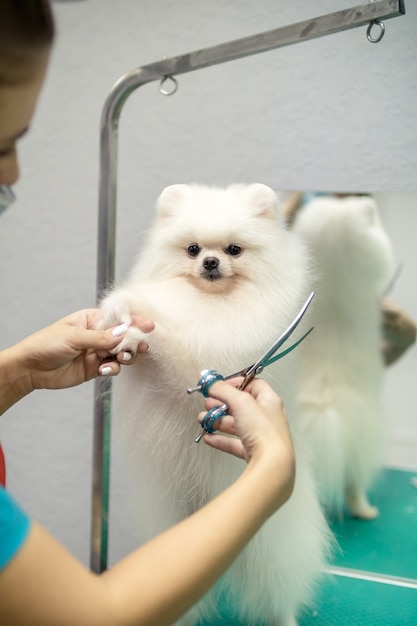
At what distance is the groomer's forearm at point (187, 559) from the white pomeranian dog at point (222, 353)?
27 cm

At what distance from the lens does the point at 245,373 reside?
660mm

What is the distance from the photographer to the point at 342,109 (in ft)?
3.12

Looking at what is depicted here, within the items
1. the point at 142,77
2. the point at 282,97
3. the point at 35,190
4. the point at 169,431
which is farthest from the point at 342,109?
the point at 35,190

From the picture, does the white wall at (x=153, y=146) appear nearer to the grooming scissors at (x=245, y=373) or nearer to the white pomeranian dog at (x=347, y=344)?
the white pomeranian dog at (x=347, y=344)

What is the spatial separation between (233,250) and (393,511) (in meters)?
0.47

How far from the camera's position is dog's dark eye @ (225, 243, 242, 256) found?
758 millimetres

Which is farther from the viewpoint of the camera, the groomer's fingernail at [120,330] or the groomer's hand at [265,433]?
the groomer's fingernail at [120,330]

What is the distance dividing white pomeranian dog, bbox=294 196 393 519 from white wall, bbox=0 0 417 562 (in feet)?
0.12

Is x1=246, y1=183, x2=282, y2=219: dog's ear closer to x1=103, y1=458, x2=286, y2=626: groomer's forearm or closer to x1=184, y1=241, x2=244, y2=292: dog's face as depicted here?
x1=184, y1=241, x2=244, y2=292: dog's face

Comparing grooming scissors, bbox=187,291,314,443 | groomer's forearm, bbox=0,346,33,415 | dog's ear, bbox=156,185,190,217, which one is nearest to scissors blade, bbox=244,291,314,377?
grooming scissors, bbox=187,291,314,443

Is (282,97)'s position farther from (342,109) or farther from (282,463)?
(282,463)

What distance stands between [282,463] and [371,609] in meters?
0.43

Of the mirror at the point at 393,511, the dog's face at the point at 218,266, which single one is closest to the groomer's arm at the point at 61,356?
the dog's face at the point at 218,266

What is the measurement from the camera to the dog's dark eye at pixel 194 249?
2.53ft
